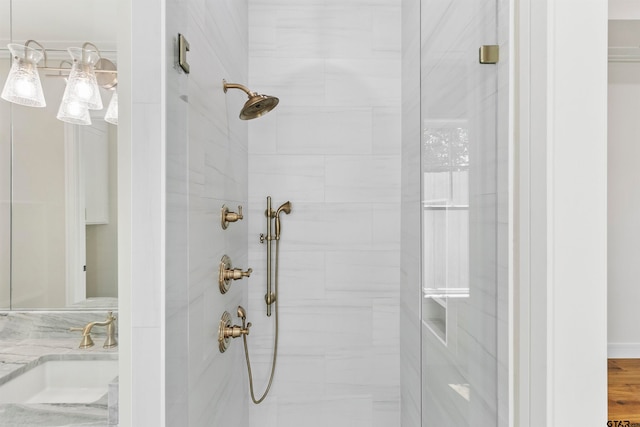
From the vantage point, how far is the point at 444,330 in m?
1.31

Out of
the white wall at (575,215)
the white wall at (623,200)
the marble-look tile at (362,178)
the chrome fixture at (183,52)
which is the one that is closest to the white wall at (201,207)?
the chrome fixture at (183,52)

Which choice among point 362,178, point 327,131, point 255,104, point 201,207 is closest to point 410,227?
point 362,178

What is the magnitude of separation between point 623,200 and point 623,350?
29 centimetres

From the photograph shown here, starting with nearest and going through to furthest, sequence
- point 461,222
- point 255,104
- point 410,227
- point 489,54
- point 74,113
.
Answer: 1. point 74,113
2. point 489,54
3. point 461,222
4. point 255,104
5. point 410,227

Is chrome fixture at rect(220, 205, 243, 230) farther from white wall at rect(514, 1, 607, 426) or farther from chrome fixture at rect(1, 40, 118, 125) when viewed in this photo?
white wall at rect(514, 1, 607, 426)

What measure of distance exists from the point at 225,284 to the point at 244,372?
2.04 ft

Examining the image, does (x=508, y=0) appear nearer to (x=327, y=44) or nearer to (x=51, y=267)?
(x=51, y=267)

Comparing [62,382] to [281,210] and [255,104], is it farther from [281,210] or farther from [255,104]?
[281,210]

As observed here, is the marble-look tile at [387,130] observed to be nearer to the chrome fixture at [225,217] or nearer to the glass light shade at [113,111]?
the chrome fixture at [225,217]

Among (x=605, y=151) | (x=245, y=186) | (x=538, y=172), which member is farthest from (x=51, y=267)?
(x=245, y=186)

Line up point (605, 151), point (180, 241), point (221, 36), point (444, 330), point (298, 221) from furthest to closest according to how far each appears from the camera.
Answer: point (298, 221), point (221, 36), point (444, 330), point (180, 241), point (605, 151)

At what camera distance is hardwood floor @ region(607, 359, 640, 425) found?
87 centimetres

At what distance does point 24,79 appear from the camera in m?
0.78

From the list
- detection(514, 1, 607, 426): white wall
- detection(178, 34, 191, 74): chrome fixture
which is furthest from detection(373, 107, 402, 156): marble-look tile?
detection(514, 1, 607, 426): white wall
